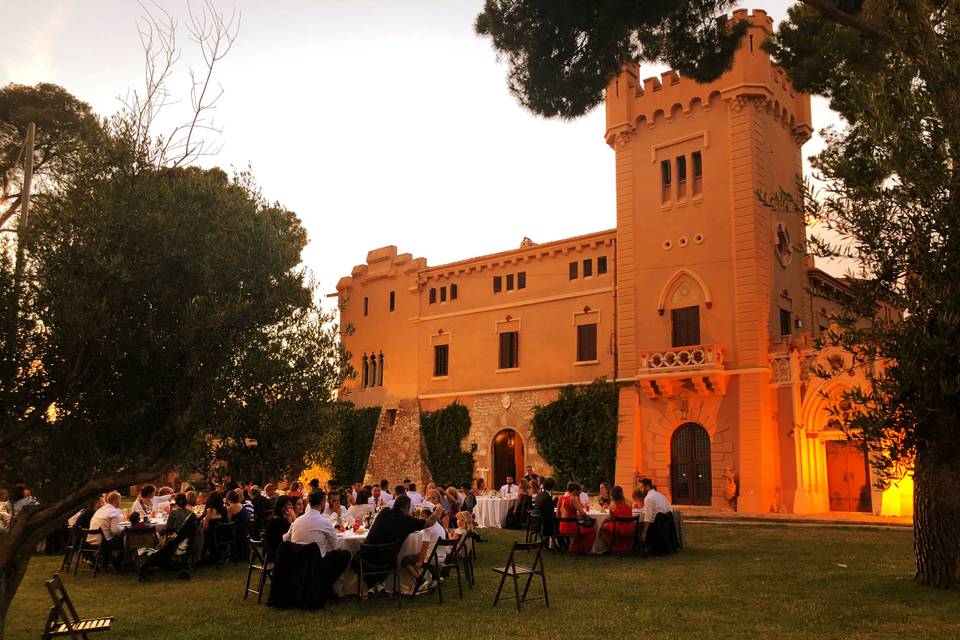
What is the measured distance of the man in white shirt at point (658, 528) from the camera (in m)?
12.7

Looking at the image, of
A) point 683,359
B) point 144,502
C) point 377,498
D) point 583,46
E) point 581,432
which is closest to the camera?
point 583,46

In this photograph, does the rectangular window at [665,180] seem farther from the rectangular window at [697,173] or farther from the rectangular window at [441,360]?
the rectangular window at [441,360]

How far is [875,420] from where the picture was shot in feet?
26.2

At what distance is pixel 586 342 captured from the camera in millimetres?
26688

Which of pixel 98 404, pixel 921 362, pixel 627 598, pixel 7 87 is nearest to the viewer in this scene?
pixel 98 404

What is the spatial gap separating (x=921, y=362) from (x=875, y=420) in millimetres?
741

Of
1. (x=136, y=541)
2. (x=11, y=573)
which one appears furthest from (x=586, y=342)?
(x=11, y=573)

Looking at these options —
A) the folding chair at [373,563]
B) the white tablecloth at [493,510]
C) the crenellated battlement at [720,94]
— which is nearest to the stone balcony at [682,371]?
the white tablecloth at [493,510]

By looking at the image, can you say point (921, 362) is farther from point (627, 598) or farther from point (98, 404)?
point (98, 404)

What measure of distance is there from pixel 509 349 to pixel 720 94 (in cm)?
1143

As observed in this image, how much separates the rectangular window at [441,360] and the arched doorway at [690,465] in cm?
1036

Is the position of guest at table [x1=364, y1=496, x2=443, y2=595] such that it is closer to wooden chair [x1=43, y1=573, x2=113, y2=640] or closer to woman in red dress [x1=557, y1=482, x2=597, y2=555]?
wooden chair [x1=43, y1=573, x2=113, y2=640]

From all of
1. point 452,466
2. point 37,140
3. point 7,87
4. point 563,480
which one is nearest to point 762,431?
point 563,480

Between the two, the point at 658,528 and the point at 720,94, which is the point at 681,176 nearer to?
the point at 720,94
